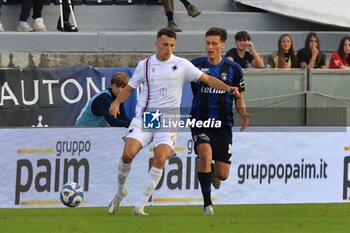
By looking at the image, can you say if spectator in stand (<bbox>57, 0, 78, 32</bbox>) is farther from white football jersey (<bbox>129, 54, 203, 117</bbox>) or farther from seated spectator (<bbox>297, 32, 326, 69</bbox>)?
white football jersey (<bbox>129, 54, 203, 117</bbox>)

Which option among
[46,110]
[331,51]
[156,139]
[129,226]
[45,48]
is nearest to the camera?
[129,226]

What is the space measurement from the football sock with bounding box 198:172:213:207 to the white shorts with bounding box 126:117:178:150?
0.57 m

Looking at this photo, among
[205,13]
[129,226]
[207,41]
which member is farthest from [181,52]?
[129,226]

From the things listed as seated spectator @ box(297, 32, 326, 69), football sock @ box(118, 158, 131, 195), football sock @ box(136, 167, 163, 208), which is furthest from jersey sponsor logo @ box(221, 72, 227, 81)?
seated spectator @ box(297, 32, 326, 69)

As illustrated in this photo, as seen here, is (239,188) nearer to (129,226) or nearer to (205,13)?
(129,226)

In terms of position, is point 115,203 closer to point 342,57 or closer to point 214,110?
point 214,110

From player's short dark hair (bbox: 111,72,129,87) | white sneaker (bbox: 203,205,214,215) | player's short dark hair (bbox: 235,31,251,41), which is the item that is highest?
player's short dark hair (bbox: 235,31,251,41)

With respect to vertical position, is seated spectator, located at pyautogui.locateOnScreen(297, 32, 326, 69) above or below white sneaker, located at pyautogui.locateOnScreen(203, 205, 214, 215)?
above

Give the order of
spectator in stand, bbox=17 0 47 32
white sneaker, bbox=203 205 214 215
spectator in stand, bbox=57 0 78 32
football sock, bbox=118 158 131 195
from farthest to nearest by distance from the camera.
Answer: spectator in stand, bbox=57 0 78 32 < spectator in stand, bbox=17 0 47 32 < white sneaker, bbox=203 205 214 215 < football sock, bbox=118 158 131 195

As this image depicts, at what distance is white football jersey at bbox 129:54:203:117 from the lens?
1366 cm

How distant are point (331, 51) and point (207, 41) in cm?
727

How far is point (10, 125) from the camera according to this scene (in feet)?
56.5

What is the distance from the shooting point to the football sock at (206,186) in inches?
546

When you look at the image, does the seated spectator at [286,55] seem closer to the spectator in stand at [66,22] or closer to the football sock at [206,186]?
the spectator in stand at [66,22]
